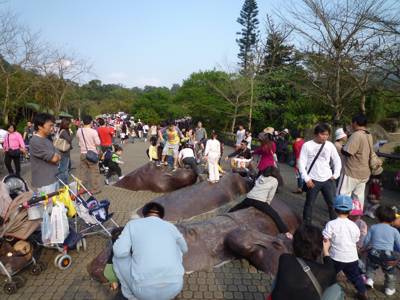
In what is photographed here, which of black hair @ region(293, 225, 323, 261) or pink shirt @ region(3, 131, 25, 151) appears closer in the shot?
black hair @ region(293, 225, 323, 261)

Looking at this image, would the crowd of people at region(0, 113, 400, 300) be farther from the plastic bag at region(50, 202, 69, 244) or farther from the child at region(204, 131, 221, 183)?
the plastic bag at region(50, 202, 69, 244)

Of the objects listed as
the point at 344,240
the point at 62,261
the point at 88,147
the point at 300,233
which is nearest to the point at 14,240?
the point at 62,261

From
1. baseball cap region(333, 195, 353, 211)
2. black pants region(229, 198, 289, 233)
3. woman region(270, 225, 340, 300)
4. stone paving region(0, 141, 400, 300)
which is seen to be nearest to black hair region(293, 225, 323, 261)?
woman region(270, 225, 340, 300)

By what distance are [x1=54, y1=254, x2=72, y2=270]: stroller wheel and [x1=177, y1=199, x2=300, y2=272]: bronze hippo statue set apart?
1419 mm

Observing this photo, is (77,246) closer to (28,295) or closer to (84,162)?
(28,295)

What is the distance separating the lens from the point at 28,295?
11.9 feet

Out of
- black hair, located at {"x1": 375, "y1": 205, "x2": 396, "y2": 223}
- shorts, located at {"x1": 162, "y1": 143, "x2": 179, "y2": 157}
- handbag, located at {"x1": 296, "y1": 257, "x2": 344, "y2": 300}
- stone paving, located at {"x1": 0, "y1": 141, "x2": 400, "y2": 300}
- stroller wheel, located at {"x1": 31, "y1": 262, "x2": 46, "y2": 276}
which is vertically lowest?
stone paving, located at {"x1": 0, "y1": 141, "x2": 400, "y2": 300}

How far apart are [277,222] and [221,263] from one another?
1.00m

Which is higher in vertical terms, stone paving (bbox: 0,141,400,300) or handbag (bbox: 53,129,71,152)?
handbag (bbox: 53,129,71,152)

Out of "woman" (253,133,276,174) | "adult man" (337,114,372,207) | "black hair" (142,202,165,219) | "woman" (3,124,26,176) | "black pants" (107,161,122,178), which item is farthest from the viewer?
"black pants" (107,161,122,178)

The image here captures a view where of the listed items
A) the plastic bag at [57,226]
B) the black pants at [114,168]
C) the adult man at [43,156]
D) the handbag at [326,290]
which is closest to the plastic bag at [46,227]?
the plastic bag at [57,226]

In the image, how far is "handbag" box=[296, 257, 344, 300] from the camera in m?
2.04

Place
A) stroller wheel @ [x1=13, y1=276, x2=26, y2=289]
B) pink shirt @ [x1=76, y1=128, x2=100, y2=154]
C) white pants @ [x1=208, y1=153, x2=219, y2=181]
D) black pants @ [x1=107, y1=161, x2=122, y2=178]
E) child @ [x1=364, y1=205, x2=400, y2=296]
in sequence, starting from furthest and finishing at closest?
black pants @ [x1=107, y1=161, x2=122, y2=178] < white pants @ [x1=208, y1=153, x2=219, y2=181] < pink shirt @ [x1=76, y1=128, x2=100, y2=154] < stroller wheel @ [x1=13, y1=276, x2=26, y2=289] < child @ [x1=364, y1=205, x2=400, y2=296]

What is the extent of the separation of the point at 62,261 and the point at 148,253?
2203 mm
